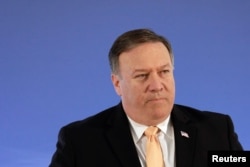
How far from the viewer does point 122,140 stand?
1.39 meters

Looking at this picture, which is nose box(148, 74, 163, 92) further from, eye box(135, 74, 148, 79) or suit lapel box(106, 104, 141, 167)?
suit lapel box(106, 104, 141, 167)

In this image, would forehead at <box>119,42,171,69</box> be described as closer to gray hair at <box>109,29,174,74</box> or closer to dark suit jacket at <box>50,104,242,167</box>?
gray hair at <box>109,29,174,74</box>

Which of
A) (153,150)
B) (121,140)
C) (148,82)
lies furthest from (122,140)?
(148,82)

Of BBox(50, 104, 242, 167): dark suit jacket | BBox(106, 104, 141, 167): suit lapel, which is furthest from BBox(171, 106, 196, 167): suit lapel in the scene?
BBox(106, 104, 141, 167): suit lapel

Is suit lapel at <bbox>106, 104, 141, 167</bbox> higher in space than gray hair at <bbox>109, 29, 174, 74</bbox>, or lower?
lower

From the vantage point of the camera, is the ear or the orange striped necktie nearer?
the orange striped necktie

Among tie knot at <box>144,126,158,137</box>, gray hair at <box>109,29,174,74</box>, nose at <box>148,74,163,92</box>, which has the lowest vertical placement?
tie knot at <box>144,126,158,137</box>

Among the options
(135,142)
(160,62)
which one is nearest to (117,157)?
(135,142)

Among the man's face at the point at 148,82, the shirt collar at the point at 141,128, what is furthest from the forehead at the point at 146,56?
the shirt collar at the point at 141,128

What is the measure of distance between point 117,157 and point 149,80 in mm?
270

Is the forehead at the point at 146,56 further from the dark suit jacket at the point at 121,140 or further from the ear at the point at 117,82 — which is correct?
the dark suit jacket at the point at 121,140

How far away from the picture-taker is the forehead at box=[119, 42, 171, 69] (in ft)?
4.33

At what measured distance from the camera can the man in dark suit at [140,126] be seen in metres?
1.32

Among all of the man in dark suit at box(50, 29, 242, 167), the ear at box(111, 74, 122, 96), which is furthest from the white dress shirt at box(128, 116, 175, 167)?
the ear at box(111, 74, 122, 96)
